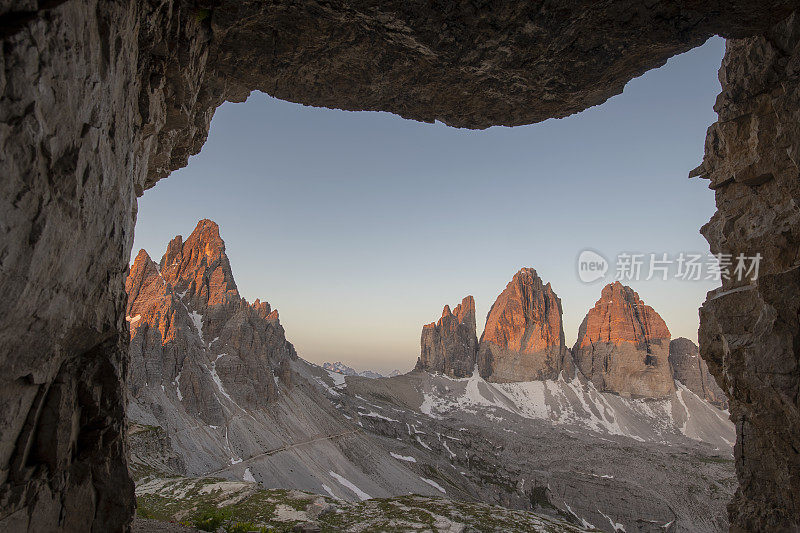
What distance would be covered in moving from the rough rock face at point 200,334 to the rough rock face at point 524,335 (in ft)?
378

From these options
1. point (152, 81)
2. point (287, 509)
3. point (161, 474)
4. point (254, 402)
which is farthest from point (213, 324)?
point (152, 81)

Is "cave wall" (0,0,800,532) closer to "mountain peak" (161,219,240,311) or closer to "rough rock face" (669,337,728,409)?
"mountain peak" (161,219,240,311)

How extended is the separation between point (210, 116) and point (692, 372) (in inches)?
8212

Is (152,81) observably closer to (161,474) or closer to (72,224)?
(72,224)

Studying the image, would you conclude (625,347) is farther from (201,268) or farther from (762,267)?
(762,267)

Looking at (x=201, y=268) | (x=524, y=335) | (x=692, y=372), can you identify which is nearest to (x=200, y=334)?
(x=201, y=268)

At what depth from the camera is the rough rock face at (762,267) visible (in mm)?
11250

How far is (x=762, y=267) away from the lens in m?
12.6

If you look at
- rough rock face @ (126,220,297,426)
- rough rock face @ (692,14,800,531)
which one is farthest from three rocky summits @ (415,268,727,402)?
rough rock face @ (692,14,800,531)

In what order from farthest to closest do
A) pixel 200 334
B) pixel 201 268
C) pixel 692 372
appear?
pixel 692 372 < pixel 201 268 < pixel 200 334

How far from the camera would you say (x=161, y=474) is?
3158 cm

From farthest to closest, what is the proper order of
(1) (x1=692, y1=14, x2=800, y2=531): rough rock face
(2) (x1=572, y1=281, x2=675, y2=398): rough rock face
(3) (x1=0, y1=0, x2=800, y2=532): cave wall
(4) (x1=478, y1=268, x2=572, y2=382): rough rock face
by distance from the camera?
(4) (x1=478, y1=268, x2=572, y2=382): rough rock face
(2) (x1=572, y1=281, x2=675, y2=398): rough rock face
(1) (x1=692, y1=14, x2=800, y2=531): rough rock face
(3) (x1=0, y1=0, x2=800, y2=532): cave wall

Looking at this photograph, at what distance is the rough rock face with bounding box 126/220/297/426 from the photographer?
226 feet

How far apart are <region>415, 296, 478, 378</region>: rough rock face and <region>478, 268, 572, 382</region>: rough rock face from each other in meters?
5.62
